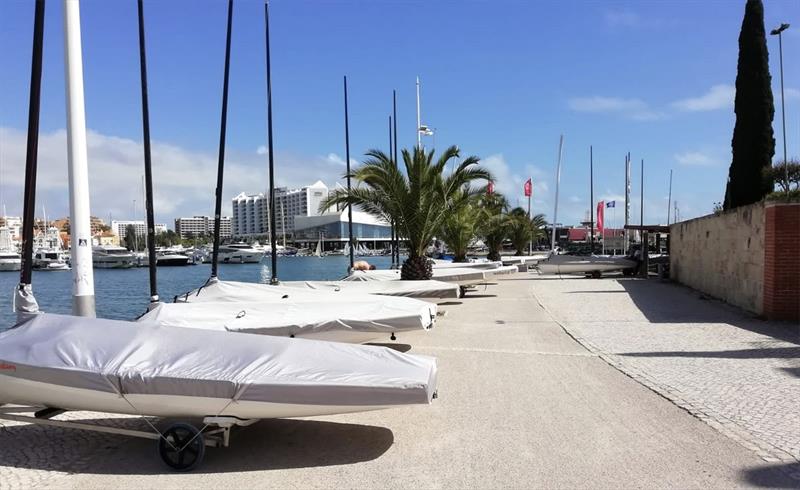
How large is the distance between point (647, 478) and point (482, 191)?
1837cm

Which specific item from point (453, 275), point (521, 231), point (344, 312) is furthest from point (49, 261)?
point (344, 312)

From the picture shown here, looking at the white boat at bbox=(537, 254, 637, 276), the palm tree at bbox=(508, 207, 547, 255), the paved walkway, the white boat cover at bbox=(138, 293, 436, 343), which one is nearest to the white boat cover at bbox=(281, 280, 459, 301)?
the white boat cover at bbox=(138, 293, 436, 343)

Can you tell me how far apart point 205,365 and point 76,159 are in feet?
13.4

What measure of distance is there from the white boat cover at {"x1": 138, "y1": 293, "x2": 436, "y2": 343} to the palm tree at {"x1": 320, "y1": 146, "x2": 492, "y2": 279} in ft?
28.5

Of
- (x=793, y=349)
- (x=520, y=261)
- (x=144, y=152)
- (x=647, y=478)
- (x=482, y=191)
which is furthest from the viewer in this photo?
(x=520, y=261)

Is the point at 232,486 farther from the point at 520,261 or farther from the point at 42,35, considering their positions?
the point at 520,261

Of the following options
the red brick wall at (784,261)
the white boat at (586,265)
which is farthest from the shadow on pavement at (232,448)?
the white boat at (586,265)

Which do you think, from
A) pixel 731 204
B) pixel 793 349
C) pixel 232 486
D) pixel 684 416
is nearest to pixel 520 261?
pixel 731 204

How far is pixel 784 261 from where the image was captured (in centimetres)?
1137

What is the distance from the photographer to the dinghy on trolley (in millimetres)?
4777

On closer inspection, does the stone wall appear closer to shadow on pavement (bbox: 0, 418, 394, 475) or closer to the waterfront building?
shadow on pavement (bbox: 0, 418, 394, 475)

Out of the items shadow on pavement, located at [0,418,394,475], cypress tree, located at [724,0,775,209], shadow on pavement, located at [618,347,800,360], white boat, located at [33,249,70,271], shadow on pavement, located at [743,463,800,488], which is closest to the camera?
shadow on pavement, located at [743,463,800,488]

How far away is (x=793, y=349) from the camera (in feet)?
29.3

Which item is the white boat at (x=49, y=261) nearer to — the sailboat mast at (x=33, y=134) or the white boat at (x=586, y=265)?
the white boat at (x=586, y=265)
